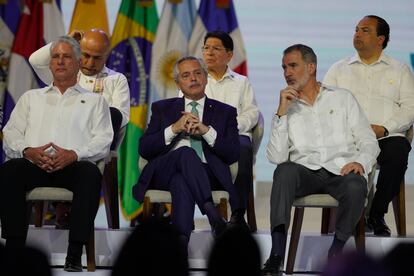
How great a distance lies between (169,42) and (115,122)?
2.34 metres

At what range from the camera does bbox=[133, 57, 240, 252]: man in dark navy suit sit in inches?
170

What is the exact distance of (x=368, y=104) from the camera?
5.17 meters

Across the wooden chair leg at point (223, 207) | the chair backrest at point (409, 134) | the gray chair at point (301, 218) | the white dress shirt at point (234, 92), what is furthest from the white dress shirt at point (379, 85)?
the wooden chair leg at point (223, 207)

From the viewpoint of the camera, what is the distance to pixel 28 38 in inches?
281

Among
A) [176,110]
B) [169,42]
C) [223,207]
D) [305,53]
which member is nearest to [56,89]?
[176,110]

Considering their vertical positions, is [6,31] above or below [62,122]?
above

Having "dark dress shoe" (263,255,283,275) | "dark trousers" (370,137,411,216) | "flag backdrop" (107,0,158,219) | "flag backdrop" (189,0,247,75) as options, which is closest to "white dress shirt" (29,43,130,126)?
"dark dress shoe" (263,255,283,275)

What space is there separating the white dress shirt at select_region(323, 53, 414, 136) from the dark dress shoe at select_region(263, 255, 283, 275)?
1.29 meters

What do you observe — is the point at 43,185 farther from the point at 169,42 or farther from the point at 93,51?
the point at 169,42

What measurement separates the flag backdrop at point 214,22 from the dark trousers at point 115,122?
7.13 feet

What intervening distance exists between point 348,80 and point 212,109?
1013mm

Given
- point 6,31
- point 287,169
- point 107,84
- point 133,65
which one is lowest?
point 287,169

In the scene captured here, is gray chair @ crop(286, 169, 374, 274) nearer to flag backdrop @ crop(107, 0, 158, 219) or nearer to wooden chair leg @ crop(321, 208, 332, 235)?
wooden chair leg @ crop(321, 208, 332, 235)

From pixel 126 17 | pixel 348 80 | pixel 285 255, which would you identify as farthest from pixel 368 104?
pixel 126 17
